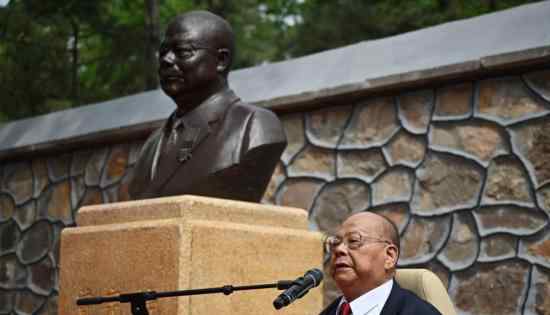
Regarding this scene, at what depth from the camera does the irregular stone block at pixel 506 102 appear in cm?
493

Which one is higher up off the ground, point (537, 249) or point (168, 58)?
point (168, 58)

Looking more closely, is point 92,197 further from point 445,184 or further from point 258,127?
point 258,127

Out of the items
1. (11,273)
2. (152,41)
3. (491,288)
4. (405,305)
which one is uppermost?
(152,41)

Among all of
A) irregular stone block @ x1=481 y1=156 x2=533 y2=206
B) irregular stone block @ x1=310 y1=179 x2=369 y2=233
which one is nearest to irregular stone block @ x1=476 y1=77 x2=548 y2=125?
irregular stone block @ x1=481 y1=156 x2=533 y2=206

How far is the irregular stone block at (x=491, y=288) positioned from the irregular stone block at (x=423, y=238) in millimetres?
248

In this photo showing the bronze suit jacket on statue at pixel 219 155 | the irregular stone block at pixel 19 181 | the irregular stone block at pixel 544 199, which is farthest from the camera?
the irregular stone block at pixel 19 181

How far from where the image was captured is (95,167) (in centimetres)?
736

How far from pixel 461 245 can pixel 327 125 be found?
137 centimetres

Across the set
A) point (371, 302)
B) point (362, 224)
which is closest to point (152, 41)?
point (362, 224)

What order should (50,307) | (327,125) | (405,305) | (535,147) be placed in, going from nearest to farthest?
1. (405,305)
2. (535,147)
3. (327,125)
4. (50,307)

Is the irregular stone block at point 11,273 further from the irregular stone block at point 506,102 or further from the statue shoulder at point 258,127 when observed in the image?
the irregular stone block at point 506,102

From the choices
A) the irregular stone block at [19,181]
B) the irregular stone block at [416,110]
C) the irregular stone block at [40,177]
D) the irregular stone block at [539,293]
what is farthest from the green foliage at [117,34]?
the irregular stone block at [539,293]

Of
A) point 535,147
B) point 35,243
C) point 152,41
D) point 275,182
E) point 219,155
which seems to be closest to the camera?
point 219,155

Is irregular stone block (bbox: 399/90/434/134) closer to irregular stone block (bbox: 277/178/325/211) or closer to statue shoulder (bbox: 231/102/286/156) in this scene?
irregular stone block (bbox: 277/178/325/211)
